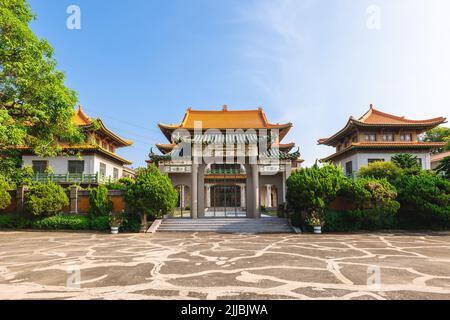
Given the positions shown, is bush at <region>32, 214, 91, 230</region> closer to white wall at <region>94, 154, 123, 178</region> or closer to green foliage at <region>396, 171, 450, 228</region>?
white wall at <region>94, 154, 123, 178</region>

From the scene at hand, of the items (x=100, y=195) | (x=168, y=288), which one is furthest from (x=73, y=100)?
(x=168, y=288)

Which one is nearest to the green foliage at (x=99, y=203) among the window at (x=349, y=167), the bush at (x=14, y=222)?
the bush at (x=14, y=222)

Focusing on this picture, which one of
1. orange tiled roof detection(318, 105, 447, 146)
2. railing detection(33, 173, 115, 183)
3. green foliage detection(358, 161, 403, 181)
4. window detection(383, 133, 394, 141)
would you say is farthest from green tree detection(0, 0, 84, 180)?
window detection(383, 133, 394, 141)

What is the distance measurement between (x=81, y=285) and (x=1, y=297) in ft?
3.99

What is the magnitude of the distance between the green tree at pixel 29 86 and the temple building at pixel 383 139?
982 inches

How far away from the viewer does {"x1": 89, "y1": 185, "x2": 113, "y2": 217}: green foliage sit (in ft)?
56.1

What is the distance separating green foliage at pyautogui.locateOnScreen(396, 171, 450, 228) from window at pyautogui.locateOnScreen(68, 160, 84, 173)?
2744 cm

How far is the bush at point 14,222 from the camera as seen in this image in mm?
16828

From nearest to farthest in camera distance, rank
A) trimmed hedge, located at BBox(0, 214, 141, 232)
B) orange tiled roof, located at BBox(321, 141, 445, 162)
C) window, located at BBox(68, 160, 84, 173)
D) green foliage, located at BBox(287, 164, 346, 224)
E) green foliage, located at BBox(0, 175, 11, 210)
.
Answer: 1. green foliage, located at BBox(287, 164, 346, 224)
2. trimmed hedge, located at BBox(0, 214, 141, 232)
3. green foliage, located at BBox(0, 175, 11, 210)
4. orange tiled roof, located at BBox(321, 141, 445, 162)
5. window, located at BBox(68, 160, 84, 173)

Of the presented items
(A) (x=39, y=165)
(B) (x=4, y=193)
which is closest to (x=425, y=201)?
(B) (x=4, y=193)

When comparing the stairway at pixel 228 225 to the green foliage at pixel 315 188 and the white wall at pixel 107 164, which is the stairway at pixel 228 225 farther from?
the white wall at pixel 107 164

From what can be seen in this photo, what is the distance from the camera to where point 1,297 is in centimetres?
454

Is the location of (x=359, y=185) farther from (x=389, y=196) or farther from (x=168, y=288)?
(x=168, y=288)

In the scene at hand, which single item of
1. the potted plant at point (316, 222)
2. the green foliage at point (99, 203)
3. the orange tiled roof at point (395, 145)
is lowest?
the potted plant at point (316, 222)
